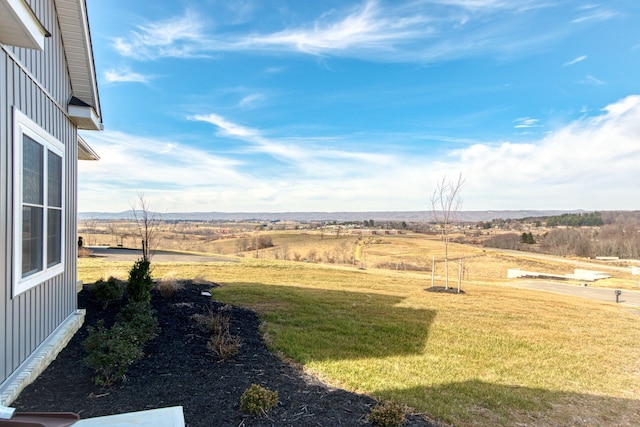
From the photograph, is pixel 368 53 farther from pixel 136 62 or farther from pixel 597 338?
pixel 597 338

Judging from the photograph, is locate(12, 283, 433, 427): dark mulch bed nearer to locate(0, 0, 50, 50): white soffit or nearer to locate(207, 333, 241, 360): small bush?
locate(207, 333, 241, 360): small bush

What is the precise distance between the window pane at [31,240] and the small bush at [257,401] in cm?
255

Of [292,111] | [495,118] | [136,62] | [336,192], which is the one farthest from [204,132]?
[495,118]

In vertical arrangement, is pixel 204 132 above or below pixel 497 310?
above

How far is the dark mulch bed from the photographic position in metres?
2.89

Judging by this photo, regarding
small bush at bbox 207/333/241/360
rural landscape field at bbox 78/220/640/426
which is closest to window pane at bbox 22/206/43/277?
small bush at bbox 207/333/241/360

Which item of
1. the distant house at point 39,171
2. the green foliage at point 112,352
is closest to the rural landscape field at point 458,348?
the green foliage at point 112,352

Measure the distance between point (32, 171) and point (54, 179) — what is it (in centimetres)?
86

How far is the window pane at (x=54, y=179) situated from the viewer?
14.1 feet

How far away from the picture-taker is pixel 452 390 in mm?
3969

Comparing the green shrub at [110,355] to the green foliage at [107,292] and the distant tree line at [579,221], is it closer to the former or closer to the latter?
the green foliage at [107,292]

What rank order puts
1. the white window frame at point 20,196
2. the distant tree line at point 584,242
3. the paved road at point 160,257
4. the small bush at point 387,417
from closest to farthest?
the small bush at point 387,417
the white window frame at point 20,196
the paved road at point 160,257
the distant tree line at point 584,242

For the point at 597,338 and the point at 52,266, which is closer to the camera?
the point at 52,266

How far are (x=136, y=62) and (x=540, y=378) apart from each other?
1235 cm
